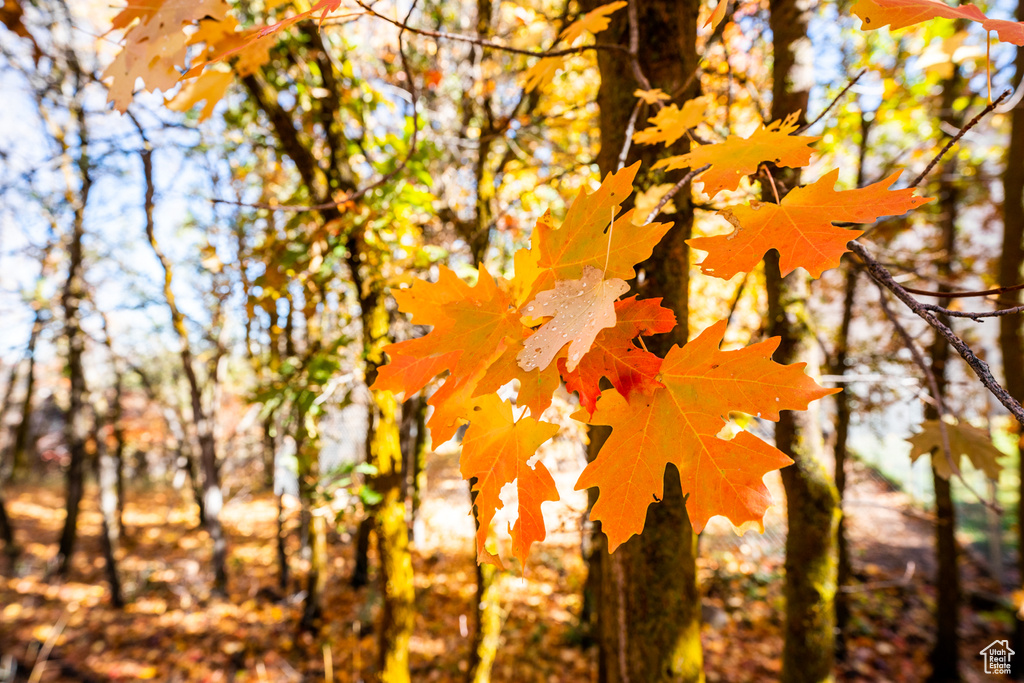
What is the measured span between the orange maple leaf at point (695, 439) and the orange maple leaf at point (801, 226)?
0.34 feet

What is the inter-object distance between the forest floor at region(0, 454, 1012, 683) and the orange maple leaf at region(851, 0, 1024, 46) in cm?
330

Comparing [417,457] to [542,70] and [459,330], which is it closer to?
[542,70]

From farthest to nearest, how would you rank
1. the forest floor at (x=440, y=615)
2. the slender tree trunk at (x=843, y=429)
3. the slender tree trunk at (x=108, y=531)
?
the slender tree trunk at (x=108, y=531)
the forest floor at (x=440, y=615)
the slender tree trunk at (x=843, y=429)

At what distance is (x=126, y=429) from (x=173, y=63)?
13513 mm

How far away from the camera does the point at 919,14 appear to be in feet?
2.05

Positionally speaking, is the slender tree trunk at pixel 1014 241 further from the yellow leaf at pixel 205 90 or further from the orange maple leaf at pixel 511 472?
the yellow leaf at pixel 205 90

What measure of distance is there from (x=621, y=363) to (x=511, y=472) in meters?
0.23

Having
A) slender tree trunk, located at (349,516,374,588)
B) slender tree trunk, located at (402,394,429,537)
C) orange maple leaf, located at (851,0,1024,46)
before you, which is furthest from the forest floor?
orange maple leaf, located at (851,0,1024,46)

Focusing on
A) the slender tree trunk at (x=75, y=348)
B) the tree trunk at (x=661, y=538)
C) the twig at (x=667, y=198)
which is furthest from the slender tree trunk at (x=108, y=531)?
the twig at (x=667, y=198)

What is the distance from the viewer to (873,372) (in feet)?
15.5

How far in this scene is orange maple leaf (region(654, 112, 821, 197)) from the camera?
70 centimetres

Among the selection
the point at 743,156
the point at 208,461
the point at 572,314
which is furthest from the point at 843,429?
the point at 208,461

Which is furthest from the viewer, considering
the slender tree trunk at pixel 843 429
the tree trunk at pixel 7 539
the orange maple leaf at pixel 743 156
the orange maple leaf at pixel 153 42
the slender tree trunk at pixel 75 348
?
the tree trunk at pixel 7 539

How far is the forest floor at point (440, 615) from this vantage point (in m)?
4.71
